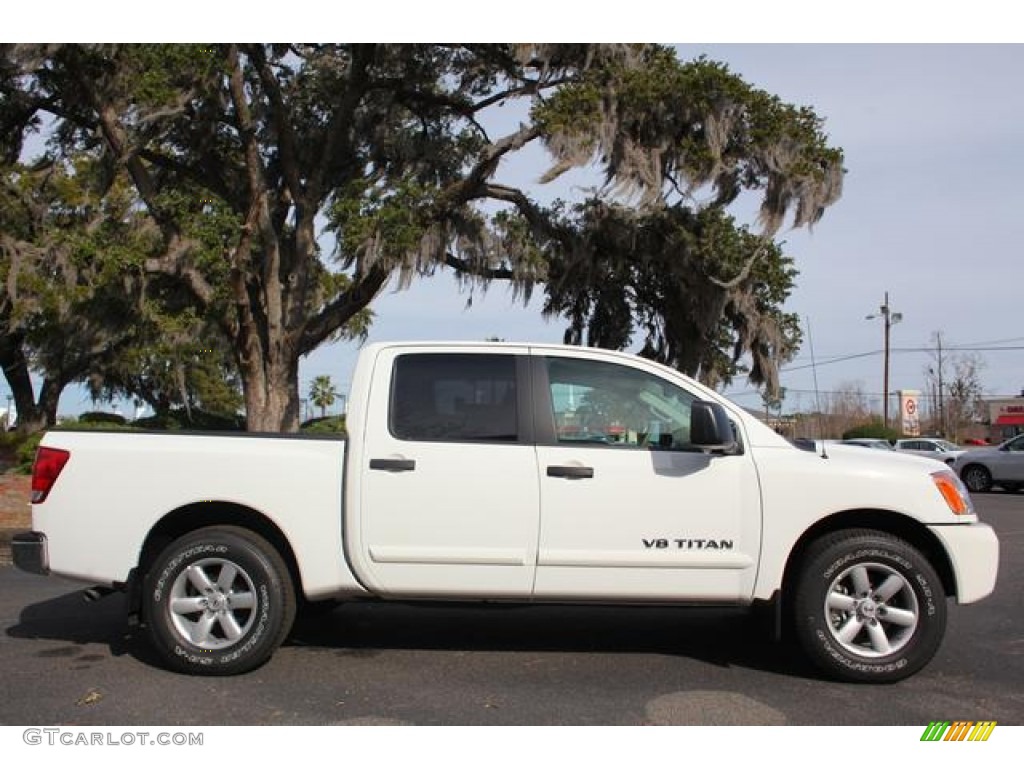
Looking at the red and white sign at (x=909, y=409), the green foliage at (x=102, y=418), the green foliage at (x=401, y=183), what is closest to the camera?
the green foliage at (x=401, y=183)

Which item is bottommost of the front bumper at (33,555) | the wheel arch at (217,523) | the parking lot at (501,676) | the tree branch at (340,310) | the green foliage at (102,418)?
the parking lot at (501,676)

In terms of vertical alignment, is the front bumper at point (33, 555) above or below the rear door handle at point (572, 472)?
below

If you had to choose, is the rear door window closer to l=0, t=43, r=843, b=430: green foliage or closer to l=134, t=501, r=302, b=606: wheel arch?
l=134, t=501, r=302, b=606: wheel arch

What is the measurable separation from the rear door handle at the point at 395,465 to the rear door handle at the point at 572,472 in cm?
76

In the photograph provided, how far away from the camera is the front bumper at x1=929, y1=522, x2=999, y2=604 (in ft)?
17.3

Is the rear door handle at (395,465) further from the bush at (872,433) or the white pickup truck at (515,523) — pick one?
the bush at (872,433)

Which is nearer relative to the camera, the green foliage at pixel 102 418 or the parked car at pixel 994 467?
the parked car at pixel 994 467

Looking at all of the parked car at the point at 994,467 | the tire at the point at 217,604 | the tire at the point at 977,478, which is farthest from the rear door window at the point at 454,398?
the tire at the point at 977,478

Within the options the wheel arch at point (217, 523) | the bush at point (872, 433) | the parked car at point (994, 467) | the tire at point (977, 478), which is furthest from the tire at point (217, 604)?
the bush at point (872, 433)

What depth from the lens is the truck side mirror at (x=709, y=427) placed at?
5141 millimetres

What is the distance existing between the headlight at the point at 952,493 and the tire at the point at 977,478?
720 inches
